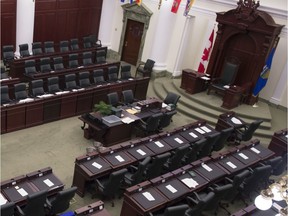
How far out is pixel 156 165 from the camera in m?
7.83

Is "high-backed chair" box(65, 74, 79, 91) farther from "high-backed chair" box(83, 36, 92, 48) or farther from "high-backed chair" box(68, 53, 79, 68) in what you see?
"high-backed chair" box(83, 36, 92, 48)

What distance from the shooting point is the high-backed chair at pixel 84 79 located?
38.9 ft

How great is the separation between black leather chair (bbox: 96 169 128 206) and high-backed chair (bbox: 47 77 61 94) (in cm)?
454

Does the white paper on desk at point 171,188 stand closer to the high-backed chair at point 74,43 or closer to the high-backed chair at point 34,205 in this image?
the high-backed chair at point 34,205

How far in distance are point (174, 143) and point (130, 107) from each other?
221cm

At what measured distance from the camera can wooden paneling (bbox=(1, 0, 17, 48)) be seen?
13.8 metres

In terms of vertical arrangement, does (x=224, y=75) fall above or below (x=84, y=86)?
above

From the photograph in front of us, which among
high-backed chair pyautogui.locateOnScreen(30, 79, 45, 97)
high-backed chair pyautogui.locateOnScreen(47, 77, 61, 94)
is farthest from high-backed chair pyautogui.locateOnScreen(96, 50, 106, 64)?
high-backed chair pyautogui.locateOnScreen(30, 79, 45, 97)

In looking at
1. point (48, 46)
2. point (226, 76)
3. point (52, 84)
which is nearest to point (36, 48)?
point (48, 46)

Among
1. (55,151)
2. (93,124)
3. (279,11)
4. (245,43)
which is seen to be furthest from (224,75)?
(55,151)

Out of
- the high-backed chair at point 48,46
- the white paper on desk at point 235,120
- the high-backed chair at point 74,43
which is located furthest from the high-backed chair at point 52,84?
the white paper on desk at point 235,120

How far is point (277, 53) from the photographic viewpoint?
→ 42.8ft

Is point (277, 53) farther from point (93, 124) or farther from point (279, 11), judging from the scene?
point (93, 124)

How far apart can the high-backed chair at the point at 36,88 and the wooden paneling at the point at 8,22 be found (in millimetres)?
4843
